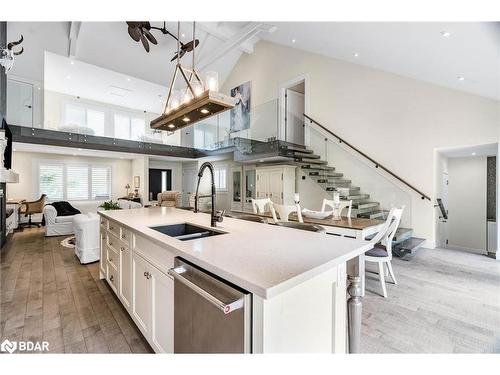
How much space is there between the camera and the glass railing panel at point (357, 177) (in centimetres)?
447

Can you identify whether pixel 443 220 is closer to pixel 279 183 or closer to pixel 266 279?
pixel 279 183

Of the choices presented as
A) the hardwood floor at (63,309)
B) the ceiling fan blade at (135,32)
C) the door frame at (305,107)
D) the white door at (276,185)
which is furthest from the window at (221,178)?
the hardwood floor at (63,309)

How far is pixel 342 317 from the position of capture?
127cm

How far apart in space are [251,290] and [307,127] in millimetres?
6732

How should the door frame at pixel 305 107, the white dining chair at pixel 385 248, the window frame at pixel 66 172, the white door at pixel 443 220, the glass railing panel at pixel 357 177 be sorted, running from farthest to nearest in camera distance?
the window frame at pixel 66 172, the door frame at pixel 305 107, the white door at pixel 443 220, the glass railing panel at pixel 357 177, the white dining chair at pixel 385 248

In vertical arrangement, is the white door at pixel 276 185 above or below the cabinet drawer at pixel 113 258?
above

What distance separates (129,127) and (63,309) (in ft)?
23.5

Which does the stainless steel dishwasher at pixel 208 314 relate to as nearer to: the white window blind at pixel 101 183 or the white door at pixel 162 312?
the white door at pixel 162 312

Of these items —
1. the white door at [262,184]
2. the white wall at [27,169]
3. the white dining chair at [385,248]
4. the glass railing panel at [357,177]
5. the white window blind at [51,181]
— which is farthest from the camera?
the white window blind at [51,181]

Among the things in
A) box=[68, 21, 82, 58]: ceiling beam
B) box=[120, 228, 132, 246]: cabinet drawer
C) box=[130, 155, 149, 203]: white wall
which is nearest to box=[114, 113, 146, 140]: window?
box=[130, 155, 149, 203]: white wall

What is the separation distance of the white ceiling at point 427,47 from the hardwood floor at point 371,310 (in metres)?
2.74

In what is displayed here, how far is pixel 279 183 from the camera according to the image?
265 inches

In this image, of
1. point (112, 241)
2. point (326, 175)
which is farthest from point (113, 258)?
point (326, 175)
